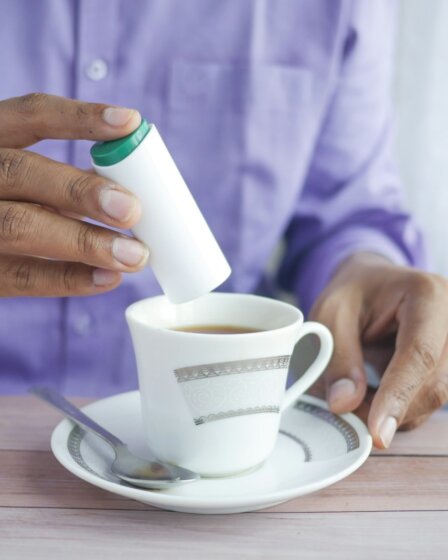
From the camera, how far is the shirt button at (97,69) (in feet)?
3.37

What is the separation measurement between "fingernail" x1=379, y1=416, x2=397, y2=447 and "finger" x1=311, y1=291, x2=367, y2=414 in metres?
0.05

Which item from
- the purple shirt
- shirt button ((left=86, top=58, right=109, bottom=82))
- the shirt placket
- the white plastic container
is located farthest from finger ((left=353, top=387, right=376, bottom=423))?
shirt button ((left=86, top=58, right=109, bottom=82))

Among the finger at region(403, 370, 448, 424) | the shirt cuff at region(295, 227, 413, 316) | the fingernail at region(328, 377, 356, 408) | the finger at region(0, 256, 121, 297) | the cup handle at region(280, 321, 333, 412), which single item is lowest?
the shirt cuff at region(295, 227, 413, 316)

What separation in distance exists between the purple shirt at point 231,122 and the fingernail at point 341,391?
398 millimetres

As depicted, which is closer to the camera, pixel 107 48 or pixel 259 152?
pixel 107 48

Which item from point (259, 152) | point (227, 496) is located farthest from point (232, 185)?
point (227, 496)

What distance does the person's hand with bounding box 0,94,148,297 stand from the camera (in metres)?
0.57

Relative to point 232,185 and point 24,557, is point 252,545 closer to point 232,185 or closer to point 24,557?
point 24,557

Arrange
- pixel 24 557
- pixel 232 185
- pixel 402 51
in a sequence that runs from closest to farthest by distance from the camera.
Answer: pixel 24 557, pixel 232 185, pixel 402 51

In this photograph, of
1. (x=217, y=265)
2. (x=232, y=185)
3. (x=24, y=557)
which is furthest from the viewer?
(x=232, y=185)

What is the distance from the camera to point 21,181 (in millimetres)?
635

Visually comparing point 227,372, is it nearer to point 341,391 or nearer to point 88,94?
point 341,391

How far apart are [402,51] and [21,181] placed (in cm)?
113

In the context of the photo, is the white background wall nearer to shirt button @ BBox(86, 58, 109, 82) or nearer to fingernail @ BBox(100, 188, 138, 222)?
shirt button @ BBox(86, 58, 109, 82)
